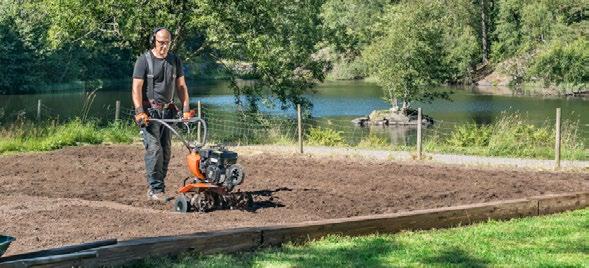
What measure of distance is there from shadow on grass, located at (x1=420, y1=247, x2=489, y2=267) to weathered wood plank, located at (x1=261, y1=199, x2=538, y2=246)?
3.22ft

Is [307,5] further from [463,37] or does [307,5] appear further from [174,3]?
[463,37]

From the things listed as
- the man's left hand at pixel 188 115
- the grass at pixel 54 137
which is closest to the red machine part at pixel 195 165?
the man's left hand at pixel 188 115

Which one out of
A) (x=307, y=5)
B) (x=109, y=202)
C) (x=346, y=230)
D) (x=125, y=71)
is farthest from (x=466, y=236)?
(x=125, y=71)

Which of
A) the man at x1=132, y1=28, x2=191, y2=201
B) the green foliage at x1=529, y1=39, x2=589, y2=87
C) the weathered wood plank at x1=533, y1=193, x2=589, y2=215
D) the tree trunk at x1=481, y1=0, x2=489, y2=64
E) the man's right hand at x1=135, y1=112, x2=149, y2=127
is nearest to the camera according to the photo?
the weathered wood plank at x1=533, y1=193, x2=589, y2=215

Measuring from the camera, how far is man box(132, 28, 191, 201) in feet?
33.3

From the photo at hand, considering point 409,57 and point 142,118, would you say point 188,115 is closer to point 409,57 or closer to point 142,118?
point 142,118

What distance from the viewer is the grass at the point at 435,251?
268 inches

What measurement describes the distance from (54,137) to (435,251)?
12.5 metres

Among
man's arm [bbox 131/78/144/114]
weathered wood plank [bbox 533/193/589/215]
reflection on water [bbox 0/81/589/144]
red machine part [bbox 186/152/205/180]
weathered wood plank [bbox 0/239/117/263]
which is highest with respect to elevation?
man's arm [bbox 131/78/144/114]

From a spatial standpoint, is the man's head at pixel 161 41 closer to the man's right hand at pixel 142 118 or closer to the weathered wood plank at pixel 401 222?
the man's right hand at pixel 142 118

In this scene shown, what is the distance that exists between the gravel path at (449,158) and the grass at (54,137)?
330cm

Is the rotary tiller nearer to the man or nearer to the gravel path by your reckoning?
the man

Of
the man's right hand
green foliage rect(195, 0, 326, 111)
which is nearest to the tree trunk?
green foliage rect(195, 0, 326, 111)

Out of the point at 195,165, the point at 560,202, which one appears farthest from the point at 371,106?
the point at 195,165
